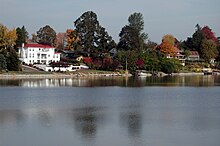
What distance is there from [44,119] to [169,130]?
4.86m

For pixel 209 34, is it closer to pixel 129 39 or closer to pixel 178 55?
pixel 178 55

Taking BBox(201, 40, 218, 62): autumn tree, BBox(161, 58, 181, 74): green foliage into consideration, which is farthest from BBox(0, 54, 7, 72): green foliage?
BBox(201, 40, 218, 62): autumn tree

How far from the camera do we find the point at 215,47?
69.6m

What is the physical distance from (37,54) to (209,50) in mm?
28991

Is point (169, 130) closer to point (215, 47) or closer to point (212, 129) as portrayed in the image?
point (212, 129)

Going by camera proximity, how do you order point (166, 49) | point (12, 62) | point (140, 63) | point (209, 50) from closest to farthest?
1. point (12, 62)
2. point (140, 63)
3. point (166, 49)
4. point (209, 50)

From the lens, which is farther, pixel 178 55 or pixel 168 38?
pixel 168 38

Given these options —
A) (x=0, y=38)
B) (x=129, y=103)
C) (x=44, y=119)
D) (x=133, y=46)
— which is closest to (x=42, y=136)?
(x=44, y=119)

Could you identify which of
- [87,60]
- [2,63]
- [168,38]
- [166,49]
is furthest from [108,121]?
[168,38]

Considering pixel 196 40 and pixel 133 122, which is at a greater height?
pixel 196 40

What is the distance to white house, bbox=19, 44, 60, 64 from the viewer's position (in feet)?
180

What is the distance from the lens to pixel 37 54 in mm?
55875

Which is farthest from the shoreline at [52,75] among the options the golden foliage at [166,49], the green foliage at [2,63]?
the golden foliage at [166,49]

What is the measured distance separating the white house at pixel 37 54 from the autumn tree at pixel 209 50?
84.5 feet
